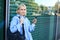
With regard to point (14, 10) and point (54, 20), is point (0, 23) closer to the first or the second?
point (14, 10)

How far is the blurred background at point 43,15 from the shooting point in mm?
3506

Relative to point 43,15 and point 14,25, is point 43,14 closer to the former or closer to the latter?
point 43,15

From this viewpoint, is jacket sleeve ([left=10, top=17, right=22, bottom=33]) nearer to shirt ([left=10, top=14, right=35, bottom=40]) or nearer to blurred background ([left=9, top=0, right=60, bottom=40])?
shirt ([left=10, top=14, right=35, bottom=40])

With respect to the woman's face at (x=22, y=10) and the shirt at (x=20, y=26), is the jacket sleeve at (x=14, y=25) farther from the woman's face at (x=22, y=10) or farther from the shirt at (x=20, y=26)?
the woman's face at (x=22, y=10)

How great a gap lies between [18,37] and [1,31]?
393mm

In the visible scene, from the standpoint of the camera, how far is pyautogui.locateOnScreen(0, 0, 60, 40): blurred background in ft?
11.5

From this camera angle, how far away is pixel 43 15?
4043 mm

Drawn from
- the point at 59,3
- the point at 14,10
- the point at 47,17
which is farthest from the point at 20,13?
the point at 59,3

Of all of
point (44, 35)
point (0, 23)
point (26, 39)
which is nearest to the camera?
point (0, 23)

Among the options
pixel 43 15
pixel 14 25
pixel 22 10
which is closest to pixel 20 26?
pixel 14 25

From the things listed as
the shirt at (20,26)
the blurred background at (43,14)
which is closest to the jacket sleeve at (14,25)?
the shirt at (20,26)

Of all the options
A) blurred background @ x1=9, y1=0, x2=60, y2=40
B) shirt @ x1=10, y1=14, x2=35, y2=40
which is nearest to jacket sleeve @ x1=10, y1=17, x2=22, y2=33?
shirt @ x1=10, y1=14, x2=35, y2=40

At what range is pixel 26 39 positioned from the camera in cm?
376

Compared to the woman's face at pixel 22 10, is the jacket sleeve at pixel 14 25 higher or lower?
lower
